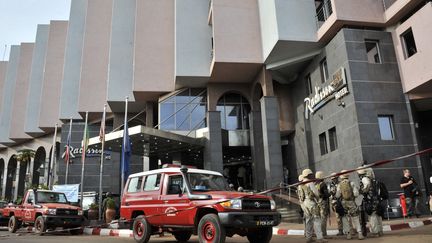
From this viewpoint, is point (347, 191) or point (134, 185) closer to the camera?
point (347, 191)

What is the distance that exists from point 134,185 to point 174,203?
7.67ft

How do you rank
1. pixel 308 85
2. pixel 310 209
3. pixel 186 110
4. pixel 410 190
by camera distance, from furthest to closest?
pixel 186 110, pixel 308 85, pixel 410 190, pixel 310 209

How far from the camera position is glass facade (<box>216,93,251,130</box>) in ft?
97.5

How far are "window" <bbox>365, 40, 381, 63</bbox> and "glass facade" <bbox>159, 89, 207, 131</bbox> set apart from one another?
1331cm

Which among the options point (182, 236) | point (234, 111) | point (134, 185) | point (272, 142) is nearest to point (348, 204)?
point (182, 236)

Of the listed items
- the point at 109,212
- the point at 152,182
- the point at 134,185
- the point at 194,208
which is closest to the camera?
the point at 194,208

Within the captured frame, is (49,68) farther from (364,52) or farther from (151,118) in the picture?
(364,52)

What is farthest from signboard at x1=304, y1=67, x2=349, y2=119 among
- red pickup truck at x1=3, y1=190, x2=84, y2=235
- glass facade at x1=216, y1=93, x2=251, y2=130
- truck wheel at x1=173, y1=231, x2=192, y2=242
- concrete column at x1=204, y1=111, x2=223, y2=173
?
red pickup truck at x1=3, y1=190, x2=84, y2=235

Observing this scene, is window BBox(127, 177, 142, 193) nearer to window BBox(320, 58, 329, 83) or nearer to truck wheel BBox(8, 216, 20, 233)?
truck wheel BBox(8, 216, 20, 233)

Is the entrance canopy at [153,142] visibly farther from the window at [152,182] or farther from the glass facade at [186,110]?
the window at [152,182]

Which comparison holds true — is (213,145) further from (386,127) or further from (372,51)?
(372,51)

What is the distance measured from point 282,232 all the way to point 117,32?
26.8 m

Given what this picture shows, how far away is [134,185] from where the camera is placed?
11.6 m

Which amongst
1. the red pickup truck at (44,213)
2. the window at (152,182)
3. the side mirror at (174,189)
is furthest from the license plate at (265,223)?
the red pickup truck at (44,213)
